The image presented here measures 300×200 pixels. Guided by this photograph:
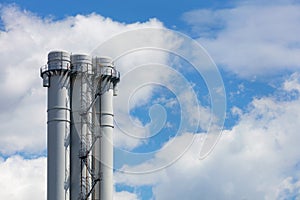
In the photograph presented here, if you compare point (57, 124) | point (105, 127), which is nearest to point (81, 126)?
point (57, 124)

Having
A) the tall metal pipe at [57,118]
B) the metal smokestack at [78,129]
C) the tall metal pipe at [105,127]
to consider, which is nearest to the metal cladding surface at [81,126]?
the metal smokestack at [78,129]

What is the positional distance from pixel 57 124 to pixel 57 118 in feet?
2.52

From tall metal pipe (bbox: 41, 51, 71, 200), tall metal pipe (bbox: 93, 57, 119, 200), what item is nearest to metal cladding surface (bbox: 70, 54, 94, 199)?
tall metal pipe (bbox: 41, 51, 71, 200)

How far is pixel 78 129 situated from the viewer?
370 feet

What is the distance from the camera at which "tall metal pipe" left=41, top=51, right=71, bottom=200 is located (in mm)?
110375

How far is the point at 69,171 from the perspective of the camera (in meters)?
112

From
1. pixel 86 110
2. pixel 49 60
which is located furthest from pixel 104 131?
pixel 49 60

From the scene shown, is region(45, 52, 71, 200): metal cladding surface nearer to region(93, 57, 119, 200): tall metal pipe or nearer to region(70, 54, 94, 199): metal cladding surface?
region(70, 54, 94, 199): metal cladding surface

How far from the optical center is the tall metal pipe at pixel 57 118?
110 m

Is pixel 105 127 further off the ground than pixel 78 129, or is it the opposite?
pixel 105 127

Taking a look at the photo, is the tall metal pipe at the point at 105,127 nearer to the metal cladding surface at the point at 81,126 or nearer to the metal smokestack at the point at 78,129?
the metal smokestack at the point at 78,129

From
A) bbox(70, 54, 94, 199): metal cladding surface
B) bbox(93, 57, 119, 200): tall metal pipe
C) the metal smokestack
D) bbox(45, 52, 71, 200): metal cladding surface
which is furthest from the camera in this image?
bbox(93, 57, 119, 200): tall metal pipe

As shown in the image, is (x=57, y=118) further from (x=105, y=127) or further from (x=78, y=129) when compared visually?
(x=105, y=127)

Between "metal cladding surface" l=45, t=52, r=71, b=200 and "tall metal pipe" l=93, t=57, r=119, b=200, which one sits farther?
"tall metal pipe" l=93, t=57, r=119, b=200
